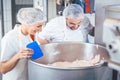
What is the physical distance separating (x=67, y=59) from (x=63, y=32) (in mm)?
557

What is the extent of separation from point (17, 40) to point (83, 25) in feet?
1.99

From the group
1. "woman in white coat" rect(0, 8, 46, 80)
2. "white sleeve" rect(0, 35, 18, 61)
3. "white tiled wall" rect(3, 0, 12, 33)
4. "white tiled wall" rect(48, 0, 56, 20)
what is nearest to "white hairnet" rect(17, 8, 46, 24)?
"woman in white coat" rect(0, 8, 46, 80)

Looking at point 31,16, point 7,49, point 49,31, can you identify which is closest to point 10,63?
point 7,49

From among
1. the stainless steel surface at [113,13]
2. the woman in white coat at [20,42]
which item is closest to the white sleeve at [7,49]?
the woman in white coat at [20,42]

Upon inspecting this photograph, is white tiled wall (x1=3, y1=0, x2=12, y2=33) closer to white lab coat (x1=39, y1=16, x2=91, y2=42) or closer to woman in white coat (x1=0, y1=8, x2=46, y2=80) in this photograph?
white lab coat (x1=39, y1=16, x2=91, y2=42)

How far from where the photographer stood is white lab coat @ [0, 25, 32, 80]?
1.06 meters

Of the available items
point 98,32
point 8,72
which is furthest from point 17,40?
point 98,32

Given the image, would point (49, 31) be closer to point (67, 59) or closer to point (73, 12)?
point (73, 12)

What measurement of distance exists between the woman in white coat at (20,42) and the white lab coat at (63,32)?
0.39m

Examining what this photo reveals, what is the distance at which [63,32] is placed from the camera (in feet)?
5.08

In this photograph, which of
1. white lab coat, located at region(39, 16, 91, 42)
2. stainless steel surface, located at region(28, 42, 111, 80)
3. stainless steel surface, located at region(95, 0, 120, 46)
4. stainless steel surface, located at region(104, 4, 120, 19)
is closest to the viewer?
stainless steel surface, located at region(104, 4, 120, 19)

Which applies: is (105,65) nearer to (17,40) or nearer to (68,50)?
(68,50)

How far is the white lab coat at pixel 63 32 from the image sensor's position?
1.52 metres

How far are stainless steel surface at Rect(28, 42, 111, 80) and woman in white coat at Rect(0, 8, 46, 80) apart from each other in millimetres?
151
